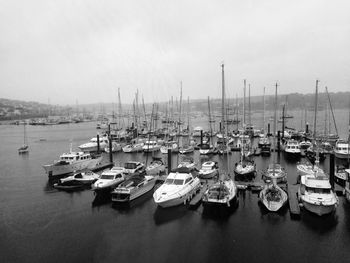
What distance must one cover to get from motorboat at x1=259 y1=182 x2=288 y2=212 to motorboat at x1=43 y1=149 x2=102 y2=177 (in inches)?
1020

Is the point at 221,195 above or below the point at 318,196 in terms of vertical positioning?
below

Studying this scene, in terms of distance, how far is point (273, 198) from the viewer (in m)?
Result: 24.4

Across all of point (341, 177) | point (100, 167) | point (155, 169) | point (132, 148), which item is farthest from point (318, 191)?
point (132, 148)

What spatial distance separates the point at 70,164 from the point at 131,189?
15.6 metres

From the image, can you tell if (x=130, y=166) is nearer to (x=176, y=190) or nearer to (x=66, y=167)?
(x=66, y=167)

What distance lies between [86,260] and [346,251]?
53.2ft

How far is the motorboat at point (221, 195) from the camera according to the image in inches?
957

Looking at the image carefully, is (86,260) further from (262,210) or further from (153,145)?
(153,145)

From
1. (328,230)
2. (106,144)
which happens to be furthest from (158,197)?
(106,144)

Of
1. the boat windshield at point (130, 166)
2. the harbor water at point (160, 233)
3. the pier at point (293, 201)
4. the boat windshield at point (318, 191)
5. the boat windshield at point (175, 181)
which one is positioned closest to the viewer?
the harbor water at point (160, 233)

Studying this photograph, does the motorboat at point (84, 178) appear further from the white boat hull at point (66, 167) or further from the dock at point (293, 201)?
the dock at point (293, 201)

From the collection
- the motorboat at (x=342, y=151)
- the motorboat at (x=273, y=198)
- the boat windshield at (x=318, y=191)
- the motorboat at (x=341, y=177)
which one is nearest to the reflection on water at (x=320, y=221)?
the boat windshield at (x=318, y=191)

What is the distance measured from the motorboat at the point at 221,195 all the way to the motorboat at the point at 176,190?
6.28 feet

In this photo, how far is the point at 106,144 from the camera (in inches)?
2702
